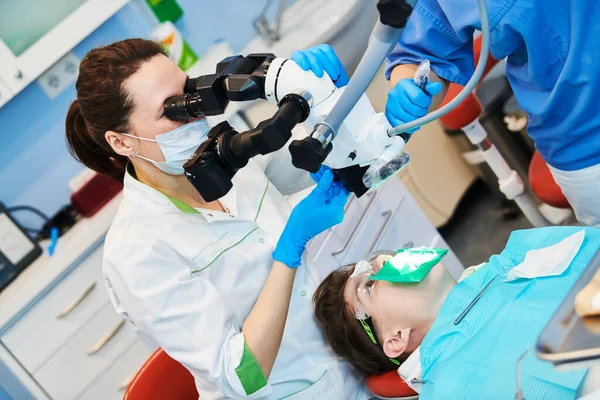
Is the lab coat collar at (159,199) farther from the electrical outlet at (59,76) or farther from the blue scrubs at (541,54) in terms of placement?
the electrical outlet at (59,76)

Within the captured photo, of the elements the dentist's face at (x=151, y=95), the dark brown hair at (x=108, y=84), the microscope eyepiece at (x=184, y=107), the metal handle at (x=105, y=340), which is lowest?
the metal handle at (x=105, y=340)

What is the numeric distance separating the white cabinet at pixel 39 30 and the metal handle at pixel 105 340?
105 centimetres

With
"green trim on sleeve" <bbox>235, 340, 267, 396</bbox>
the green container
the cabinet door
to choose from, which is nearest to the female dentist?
"green trim on sleeve" <bbox>235, 340, 267, 396</bbox>

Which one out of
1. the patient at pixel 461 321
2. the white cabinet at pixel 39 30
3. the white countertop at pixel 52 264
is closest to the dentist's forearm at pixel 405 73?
the patient at pixel 461 321

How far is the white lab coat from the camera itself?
1.28m

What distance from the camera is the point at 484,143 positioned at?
7.67 ft

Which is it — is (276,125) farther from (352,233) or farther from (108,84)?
(352,233)

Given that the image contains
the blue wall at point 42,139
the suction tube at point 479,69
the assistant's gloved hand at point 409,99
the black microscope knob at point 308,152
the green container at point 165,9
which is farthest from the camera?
the green container at point 165,9

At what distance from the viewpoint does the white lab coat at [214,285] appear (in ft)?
4.18

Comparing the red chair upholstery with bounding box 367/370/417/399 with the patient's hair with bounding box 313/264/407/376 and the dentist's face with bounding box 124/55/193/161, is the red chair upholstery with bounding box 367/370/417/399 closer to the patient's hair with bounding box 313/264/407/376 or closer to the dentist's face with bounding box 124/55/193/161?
the patient's hair with bounding box 313/264/407/376

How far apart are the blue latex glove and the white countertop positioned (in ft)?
4.67

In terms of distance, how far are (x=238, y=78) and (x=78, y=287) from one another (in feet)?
5.20

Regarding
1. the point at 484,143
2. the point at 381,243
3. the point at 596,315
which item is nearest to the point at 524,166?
the point at 484,143

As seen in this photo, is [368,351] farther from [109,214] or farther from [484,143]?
[109,214]
